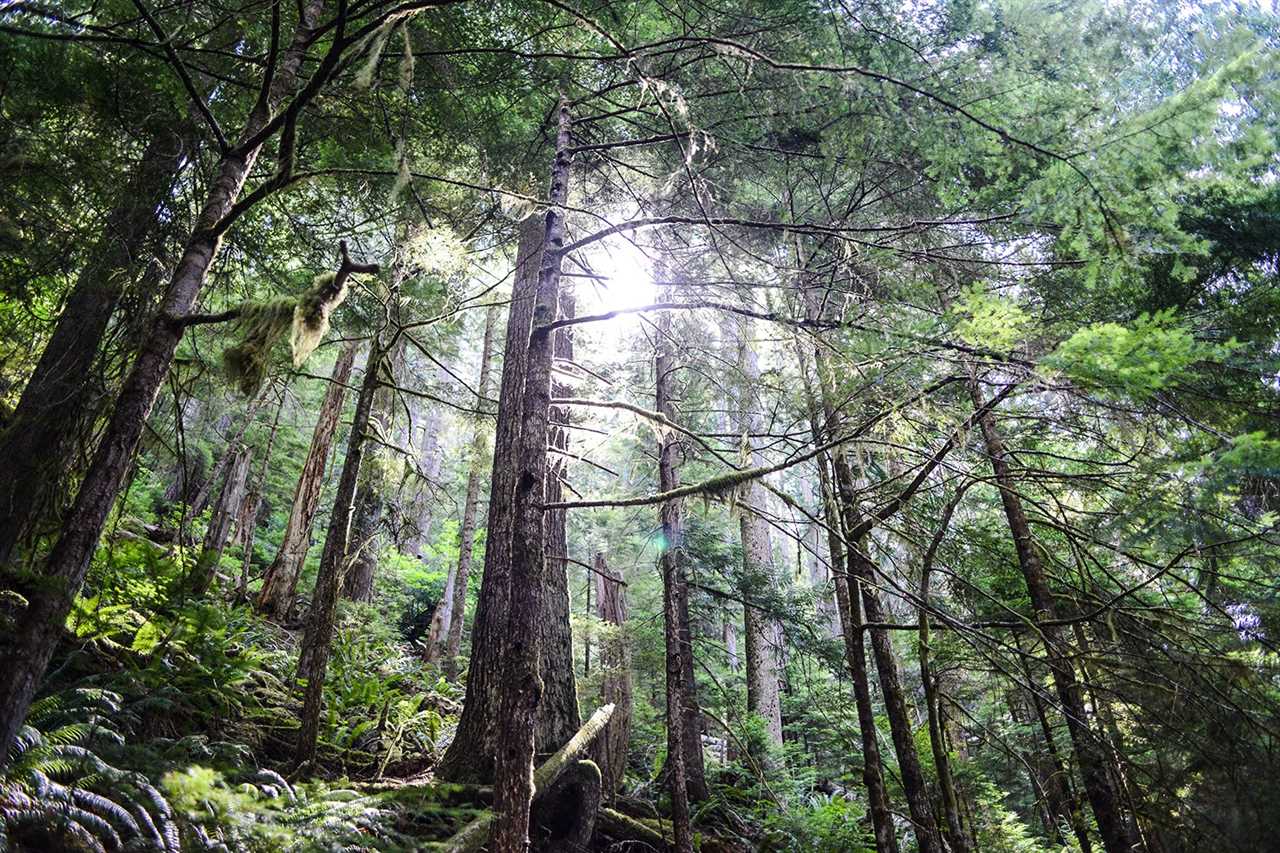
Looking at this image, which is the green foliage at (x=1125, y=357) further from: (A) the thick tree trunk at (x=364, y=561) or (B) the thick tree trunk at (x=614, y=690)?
(A) the thick tree trunk at (x=364, y=561)

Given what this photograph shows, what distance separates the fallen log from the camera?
4786mm

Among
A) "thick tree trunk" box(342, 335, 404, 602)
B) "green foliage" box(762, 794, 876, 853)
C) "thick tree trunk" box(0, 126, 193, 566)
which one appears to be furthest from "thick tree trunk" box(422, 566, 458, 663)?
"thick tree trunk" box(0, 126, 193, 566)

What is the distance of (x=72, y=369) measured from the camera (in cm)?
461

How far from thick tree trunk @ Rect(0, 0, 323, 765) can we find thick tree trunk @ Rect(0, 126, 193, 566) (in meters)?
0.97

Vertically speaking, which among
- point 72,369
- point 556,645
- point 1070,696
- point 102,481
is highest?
point 72,369

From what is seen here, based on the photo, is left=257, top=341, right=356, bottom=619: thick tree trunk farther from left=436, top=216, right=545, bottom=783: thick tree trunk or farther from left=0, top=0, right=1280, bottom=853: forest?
left=436, top=216, right=545, bottom=783: thick tree trunk

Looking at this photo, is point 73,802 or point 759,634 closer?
point 73,802

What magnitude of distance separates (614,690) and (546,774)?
15.0 feet

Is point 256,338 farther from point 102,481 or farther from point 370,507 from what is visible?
point 370,507

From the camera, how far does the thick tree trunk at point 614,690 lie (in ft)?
23.7

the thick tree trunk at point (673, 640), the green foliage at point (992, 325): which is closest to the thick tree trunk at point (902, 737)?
the green foliage at point (992, 325)

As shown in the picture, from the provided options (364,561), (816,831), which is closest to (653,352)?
(816,831)

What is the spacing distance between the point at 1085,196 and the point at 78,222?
8.52 m

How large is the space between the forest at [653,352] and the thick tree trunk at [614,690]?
0.31 meters
